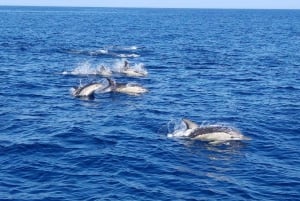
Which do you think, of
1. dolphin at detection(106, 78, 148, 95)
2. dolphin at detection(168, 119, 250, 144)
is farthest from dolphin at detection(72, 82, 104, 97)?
dolphin at detection(168, 119, 250, 144)

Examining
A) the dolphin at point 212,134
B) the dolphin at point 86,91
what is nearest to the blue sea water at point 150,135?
the dolphin at point 212,134

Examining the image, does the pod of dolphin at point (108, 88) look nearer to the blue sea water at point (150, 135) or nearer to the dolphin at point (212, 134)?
the blue sea water at point (150, 135)

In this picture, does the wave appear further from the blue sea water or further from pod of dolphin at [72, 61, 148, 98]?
pod of dolphin at [72, 61, 148, 98]

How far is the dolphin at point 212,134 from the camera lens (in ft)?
98.8

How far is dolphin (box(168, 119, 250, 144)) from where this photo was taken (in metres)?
30.1

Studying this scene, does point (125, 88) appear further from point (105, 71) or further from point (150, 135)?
point (150, 135)

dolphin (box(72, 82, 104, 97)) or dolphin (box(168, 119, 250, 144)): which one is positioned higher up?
dolphin (box(72, 82, 104, 97))

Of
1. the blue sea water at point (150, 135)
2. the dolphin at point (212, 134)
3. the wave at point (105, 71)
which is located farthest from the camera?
the wave at point (105, 71)

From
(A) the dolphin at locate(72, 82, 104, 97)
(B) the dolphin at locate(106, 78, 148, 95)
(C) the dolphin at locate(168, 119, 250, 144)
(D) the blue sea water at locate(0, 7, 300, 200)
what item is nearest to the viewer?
(D) the blue sea water at locate(0, 7, 300, 200)

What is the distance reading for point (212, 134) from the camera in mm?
30172

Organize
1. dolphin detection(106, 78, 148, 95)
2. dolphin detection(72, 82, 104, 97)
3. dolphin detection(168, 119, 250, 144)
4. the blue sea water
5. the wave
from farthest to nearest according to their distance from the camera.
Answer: the wave < dolphin detection(106, 78, 148, 95) < dolphin detection(72, 82, 104, 97) < dolphin detection(168, 119, 250, 144) < the blue sea water

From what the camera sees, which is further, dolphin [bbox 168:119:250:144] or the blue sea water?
dolphin [bbox 168:119:250:144]

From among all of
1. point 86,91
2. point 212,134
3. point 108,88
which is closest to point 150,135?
point 212,134

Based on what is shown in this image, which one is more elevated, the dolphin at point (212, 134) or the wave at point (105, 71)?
the wave at point (105, 71)
